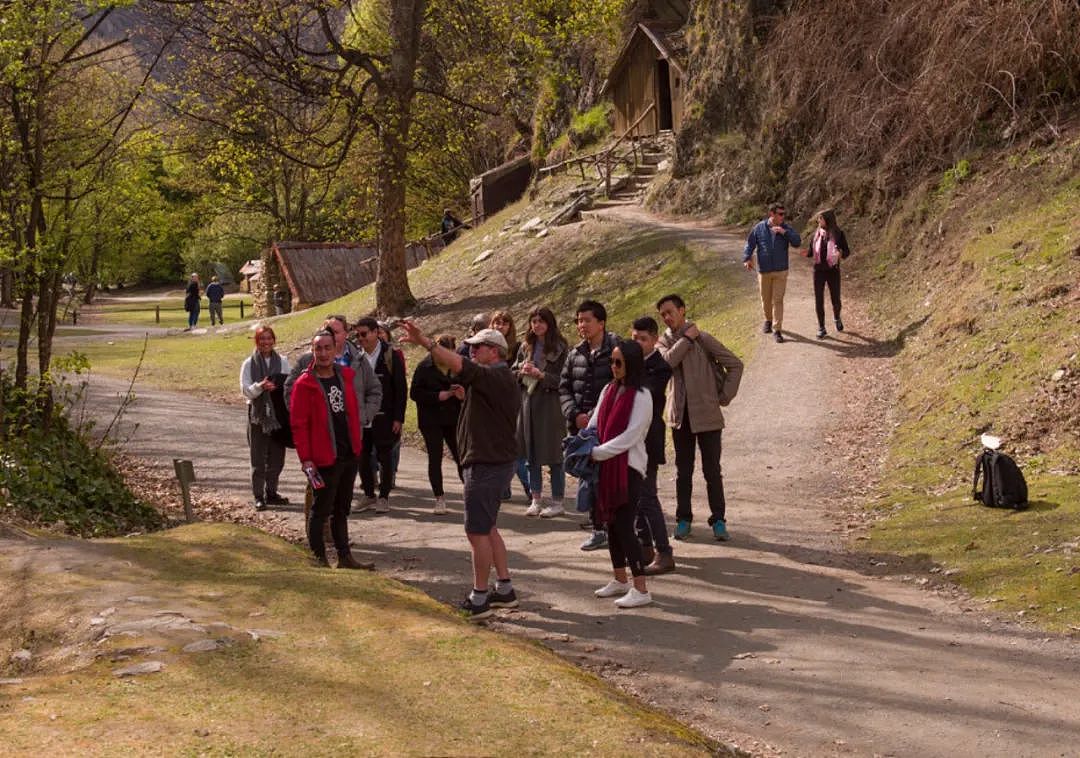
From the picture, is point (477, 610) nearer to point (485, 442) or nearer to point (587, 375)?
point (485, 442)

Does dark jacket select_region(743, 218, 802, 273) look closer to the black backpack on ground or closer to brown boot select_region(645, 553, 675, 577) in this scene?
the black backpack on ground

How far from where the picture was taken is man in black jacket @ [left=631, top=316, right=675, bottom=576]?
31.4 ft

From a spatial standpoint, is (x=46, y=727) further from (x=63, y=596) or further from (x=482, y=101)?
(x=482, y=101)

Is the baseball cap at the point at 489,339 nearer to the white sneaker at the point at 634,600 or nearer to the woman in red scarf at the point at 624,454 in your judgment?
the woman in red scarf at the point at 624,454

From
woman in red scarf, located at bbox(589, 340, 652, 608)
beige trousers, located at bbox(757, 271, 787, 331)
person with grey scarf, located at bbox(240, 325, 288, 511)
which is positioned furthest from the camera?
beige trousers, located at bbox(757, 271, 787, 331)

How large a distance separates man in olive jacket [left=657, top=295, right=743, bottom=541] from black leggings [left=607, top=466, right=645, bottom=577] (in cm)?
193

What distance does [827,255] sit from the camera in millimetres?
18562

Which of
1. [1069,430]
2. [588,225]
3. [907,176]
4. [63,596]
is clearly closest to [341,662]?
[63,596]

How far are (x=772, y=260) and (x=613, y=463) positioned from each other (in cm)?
1120

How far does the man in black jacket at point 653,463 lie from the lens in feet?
31.4

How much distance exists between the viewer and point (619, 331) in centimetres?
2350

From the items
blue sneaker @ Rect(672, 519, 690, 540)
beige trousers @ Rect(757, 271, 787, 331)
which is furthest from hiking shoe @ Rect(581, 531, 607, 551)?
beige trousers @ Rect(757, 271, 787, 331)

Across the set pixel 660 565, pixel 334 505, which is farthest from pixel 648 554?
pixel 334 505

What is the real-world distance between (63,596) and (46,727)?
263 centimetres
